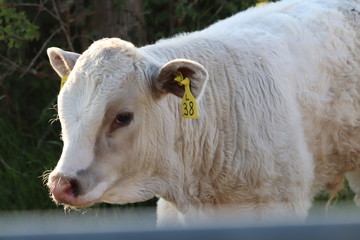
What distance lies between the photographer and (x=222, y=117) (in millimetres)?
4715

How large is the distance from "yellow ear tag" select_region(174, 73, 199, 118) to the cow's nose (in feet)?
2.62

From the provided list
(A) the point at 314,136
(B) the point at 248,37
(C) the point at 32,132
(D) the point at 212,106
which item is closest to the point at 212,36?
(B) the point at 248,37

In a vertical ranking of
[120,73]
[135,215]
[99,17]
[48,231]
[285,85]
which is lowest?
[135,215]

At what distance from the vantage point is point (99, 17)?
7.53m

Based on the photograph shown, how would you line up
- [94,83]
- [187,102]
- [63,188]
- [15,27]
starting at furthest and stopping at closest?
[15,27] < [187,102] < [94,83] < [63,188]

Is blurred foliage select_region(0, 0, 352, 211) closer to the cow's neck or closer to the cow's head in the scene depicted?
the cow's neck

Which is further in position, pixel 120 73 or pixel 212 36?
pixel 212 36

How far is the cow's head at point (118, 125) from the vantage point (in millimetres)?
4066

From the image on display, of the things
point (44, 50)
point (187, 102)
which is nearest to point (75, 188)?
point (187, 102)

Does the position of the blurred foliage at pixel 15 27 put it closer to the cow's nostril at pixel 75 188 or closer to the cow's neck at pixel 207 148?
the cow's neck at pixel 207 148

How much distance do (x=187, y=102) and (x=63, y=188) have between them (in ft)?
2.92

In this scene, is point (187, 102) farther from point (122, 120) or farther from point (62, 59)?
point (62, 59)

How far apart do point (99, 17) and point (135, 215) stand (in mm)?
2063

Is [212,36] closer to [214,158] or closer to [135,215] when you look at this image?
[214,158]
